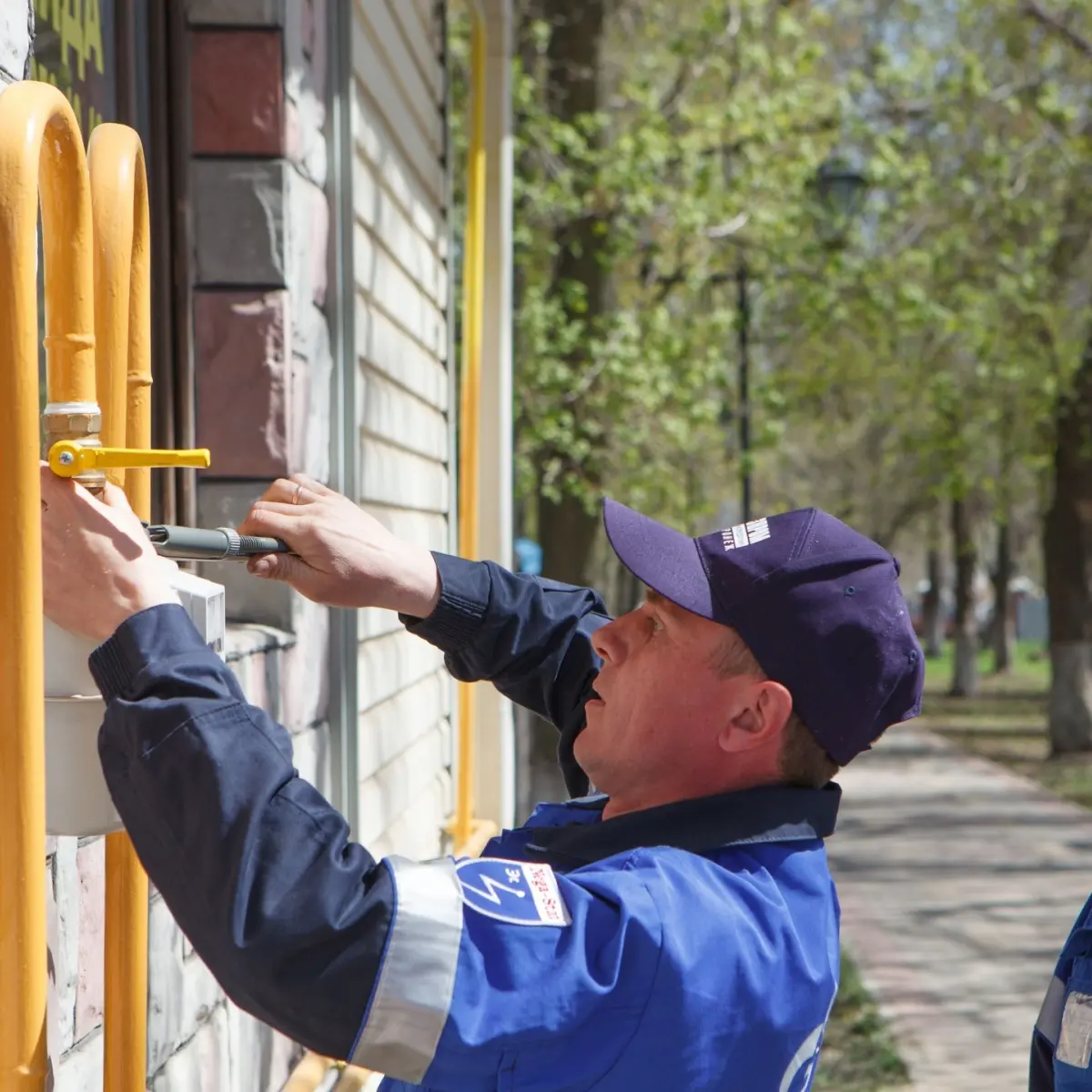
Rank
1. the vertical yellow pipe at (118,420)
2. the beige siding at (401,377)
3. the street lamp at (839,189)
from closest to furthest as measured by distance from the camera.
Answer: the vertical yellow pipe at (118,420)
the beige siding at (401,377)
the street lamp at (839,189)

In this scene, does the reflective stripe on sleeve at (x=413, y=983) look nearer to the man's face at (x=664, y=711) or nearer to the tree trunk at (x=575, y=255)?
the man's face at (x=664, y=711)

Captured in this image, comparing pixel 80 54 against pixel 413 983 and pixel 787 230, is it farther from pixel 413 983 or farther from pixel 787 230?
pixel 787 230

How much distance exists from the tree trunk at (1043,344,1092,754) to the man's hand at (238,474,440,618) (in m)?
16.5

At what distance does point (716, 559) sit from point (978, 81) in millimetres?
14144

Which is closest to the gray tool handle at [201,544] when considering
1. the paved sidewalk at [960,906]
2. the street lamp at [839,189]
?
the paved sidewalk at [960,906]

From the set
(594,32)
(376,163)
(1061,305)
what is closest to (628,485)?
(594,32)

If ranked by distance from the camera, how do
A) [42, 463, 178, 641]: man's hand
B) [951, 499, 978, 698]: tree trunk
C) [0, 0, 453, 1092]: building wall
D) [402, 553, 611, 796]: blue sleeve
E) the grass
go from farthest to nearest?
1. [951, 499, 978, 698]: tree trunk
2. the grass
3. [402, 553, 611, 796]: blue sleeve
4. [0, 0, 453, 1092]: building wall
5. [42, 463, 178, 641]: man's hand

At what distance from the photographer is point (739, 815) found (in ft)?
5.88

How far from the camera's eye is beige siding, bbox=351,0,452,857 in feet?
13.1

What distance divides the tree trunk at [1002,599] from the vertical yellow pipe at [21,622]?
30.4 metres

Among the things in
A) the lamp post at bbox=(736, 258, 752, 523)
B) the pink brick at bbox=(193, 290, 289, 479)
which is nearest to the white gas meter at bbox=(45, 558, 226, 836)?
the pink brick at bbox=(193, 290, 289, 479)

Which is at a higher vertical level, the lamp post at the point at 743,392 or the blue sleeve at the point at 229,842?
the lamp post at the point at 743,392

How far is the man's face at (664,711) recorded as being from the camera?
74.2 inches

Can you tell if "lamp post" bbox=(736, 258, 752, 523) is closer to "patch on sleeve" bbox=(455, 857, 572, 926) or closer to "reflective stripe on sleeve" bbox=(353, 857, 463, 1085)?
"patch on sleeve" bbox=(455, 857, 572, 926)
